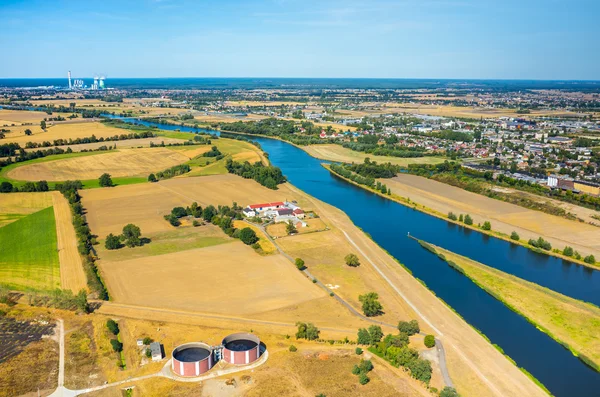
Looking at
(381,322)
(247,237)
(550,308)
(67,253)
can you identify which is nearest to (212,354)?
(381,322)

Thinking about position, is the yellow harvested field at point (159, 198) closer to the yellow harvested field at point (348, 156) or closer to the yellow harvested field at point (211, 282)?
the yellow harvested field at point (211, 282)

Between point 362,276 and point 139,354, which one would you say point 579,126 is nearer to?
point 362,276

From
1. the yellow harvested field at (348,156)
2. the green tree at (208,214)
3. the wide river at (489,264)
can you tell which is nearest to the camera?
the wide river at (489,264)

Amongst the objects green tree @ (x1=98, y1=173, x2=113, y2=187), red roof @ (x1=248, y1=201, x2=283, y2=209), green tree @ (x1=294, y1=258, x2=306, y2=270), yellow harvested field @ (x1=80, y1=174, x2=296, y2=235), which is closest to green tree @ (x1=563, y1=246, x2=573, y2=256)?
green tree @ (x1=294, y1=258, x2=306, y2=270)

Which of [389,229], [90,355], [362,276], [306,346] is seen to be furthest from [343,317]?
[389,229]

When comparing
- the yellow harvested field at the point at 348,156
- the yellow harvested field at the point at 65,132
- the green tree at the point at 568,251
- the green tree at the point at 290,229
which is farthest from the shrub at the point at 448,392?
the yellow harvested field at the point at 65,132

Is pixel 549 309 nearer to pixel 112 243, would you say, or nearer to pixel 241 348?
pixel 241 348
